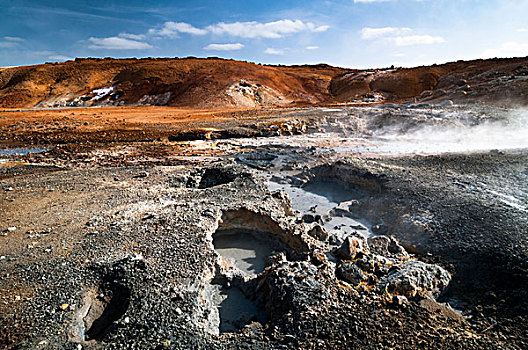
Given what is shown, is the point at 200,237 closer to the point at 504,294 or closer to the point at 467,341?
the point at 467,341

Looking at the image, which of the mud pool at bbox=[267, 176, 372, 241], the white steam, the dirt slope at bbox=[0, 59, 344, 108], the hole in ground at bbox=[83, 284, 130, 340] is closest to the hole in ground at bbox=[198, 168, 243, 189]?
the mud pool at bbox=[267, 176, 372, 241]

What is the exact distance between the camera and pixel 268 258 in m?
5.33

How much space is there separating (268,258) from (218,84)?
2944 centimetres

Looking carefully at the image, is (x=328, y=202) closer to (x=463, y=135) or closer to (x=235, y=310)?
(x=235, y=310)

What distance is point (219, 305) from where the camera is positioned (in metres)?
4.33

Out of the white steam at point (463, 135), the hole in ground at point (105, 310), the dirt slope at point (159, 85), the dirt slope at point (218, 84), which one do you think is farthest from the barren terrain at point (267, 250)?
the dirt slope at point (159, 85)

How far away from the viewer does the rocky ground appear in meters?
3.51

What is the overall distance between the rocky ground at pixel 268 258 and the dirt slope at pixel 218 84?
1916 centimetres

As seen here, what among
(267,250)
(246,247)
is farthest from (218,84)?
(267,250)

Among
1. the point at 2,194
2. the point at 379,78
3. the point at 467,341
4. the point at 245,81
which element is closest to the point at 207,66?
the point at 245,81

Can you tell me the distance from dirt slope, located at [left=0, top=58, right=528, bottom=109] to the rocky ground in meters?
19.2

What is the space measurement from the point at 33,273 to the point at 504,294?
21.1 feet

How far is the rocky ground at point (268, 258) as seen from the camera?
11.5 feet

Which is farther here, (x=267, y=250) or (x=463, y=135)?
(x=463, y=135)
